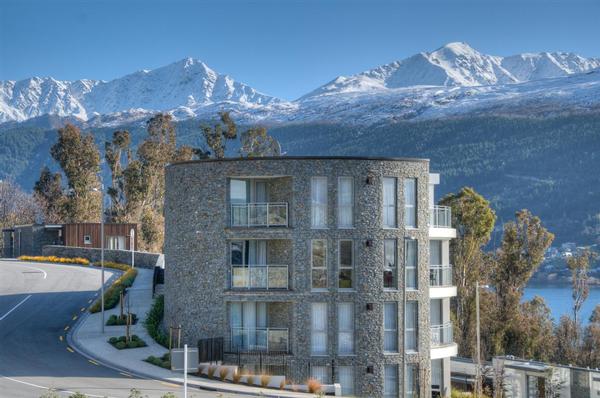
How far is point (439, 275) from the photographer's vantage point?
4634cm

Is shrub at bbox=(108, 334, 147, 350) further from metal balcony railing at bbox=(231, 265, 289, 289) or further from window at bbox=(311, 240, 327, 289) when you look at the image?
window at bbox=(311, 240, 327, 289)

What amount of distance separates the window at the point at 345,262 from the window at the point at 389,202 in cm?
189

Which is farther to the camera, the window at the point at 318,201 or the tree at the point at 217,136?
the tree at the point at 217,136

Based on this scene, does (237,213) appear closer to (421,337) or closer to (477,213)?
(421,337)

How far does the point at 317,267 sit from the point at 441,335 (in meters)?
7.41

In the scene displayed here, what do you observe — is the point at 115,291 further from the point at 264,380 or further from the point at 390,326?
the point at 390,326

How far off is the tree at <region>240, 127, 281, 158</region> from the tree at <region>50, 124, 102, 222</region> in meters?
15.7

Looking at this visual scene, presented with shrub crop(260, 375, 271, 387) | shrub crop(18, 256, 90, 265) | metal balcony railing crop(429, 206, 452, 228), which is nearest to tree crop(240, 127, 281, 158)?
shrub crop(18, 256, 90, 265)

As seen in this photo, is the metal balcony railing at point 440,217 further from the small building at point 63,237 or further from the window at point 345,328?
the small building at point 63,237

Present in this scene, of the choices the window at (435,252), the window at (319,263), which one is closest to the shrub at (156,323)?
the window at (319,263)

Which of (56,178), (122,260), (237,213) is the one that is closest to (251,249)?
(237,213)

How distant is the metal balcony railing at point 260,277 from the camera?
42.9 metres

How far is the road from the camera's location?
35.8 m

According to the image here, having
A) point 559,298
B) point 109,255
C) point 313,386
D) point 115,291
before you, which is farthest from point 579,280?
point 559,298
